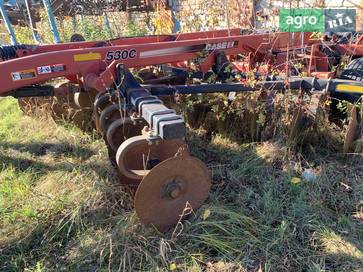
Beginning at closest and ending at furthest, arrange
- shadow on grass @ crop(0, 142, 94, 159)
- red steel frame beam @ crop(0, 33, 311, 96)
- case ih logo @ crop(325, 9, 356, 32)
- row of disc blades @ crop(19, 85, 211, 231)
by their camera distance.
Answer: row of disc blades @ crop(19, 85, 211, 231) → red steel frame beam @ crop(0, 33, 311, 96) → shadow on grass @ crop(0, 142, 94, 159) → case ih logo @ crop(325, 9, 356, 32)

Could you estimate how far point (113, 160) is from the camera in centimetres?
317

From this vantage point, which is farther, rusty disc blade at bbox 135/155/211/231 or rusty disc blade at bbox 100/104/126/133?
rusty disc blade at bbox 100/104/126/133

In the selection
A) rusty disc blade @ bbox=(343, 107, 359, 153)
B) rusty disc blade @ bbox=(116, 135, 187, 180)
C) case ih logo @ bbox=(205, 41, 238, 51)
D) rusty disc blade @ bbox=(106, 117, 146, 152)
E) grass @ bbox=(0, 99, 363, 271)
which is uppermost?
case ih logo @ bbox=(205, 41, 238, 51)

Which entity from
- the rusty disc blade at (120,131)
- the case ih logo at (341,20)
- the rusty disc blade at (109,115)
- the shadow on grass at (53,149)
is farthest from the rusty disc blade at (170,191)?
the case ih logo at (341,20)

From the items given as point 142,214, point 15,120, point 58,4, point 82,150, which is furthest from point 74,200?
point 58,4

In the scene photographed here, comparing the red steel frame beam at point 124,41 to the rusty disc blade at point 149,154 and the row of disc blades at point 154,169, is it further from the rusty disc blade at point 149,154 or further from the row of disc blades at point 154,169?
the rusty disc blade at point 149,154

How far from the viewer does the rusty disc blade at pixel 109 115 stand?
2.91 meters

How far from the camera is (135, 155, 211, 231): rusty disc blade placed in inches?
96.1

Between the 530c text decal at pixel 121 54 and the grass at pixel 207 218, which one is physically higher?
the 530c text decal at pixel 121 54

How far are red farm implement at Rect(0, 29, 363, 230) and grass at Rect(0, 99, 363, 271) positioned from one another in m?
0.21

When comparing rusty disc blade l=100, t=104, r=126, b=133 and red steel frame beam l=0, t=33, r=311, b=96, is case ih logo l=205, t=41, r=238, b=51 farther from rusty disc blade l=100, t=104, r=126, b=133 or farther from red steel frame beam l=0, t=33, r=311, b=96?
rusty disc blade l=100, t=104, r=126, b=133

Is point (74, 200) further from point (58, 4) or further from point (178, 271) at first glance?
point (58, 4)

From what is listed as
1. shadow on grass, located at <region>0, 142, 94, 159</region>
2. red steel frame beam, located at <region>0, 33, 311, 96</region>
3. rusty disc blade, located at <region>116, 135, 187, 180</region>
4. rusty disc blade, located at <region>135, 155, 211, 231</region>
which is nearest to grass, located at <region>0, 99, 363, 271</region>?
Result: shadow on grass, located at <region>0, 142, 94, 159</region>

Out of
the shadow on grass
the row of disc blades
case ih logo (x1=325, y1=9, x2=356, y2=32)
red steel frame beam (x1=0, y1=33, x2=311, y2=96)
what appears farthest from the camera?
case ih logo (x1=325, y1=9, x2=356, y2=32)
